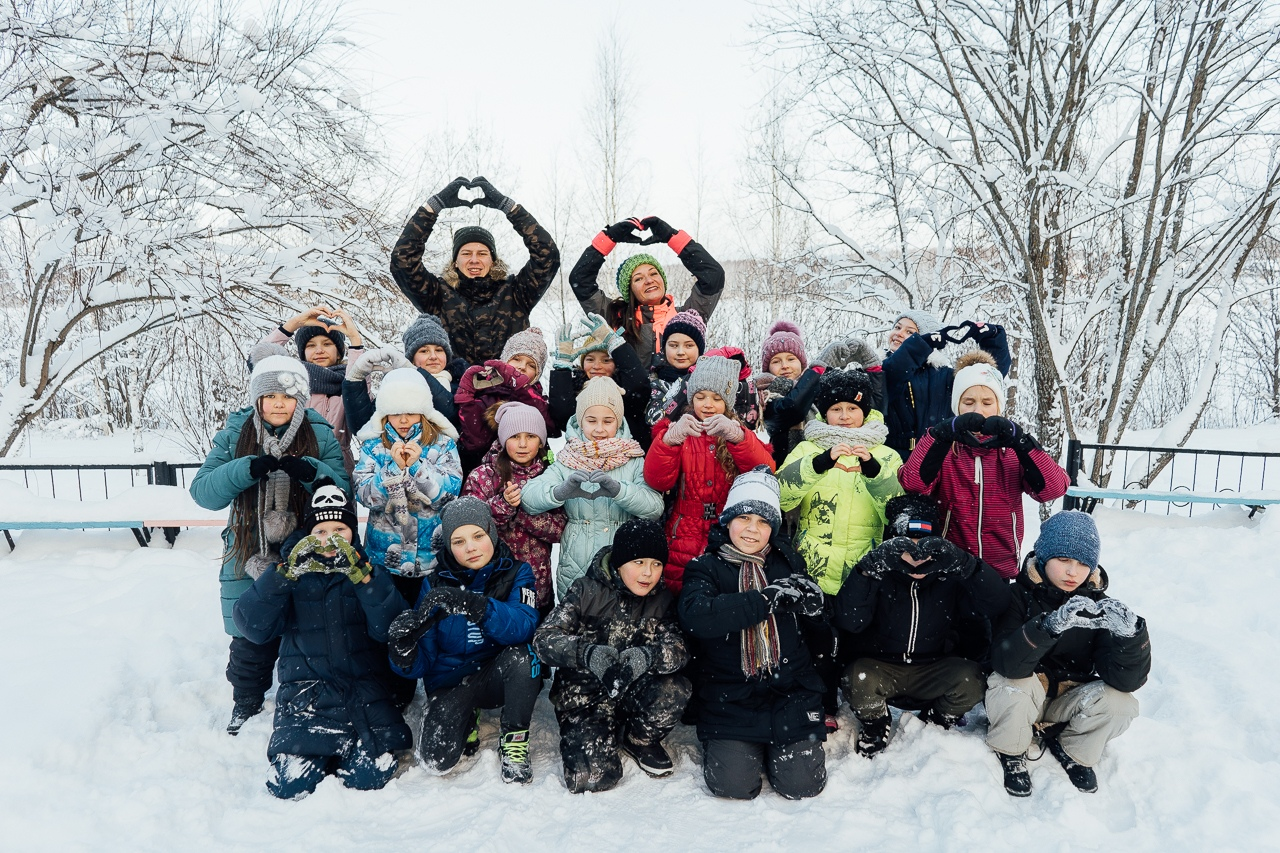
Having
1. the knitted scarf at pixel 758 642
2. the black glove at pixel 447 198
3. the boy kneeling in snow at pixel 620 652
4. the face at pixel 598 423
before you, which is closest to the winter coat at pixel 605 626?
the boy kneeling in snow at pixel 620 652

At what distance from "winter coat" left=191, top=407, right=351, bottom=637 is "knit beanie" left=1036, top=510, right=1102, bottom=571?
125 inches

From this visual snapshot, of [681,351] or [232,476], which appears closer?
[232,476]

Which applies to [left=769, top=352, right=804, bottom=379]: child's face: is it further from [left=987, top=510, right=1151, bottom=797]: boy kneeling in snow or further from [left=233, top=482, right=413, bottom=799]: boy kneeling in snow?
[left=233, top=482, right=413, bottom=799]: boy kneeling in snow

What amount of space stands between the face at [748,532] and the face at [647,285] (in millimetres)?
1907

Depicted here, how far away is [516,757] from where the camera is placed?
290cm

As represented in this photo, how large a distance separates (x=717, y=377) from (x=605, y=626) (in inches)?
51.1

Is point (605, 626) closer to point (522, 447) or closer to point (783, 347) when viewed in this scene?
point (522, 447)

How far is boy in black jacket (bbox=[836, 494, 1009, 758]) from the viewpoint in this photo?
2971mm

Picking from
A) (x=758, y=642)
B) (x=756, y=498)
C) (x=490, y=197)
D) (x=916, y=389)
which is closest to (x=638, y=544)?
(x=756, y=498)

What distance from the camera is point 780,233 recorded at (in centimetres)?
1622

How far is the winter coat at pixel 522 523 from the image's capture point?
346 centimetres

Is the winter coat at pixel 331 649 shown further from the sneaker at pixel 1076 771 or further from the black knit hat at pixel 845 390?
the sneaker at pixel 1076 771

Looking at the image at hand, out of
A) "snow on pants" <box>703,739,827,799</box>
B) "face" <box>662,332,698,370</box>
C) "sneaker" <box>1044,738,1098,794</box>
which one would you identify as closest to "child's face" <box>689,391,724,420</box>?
"face" <box>662,332,698,370</box>

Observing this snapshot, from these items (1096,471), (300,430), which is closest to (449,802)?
(300,430)
